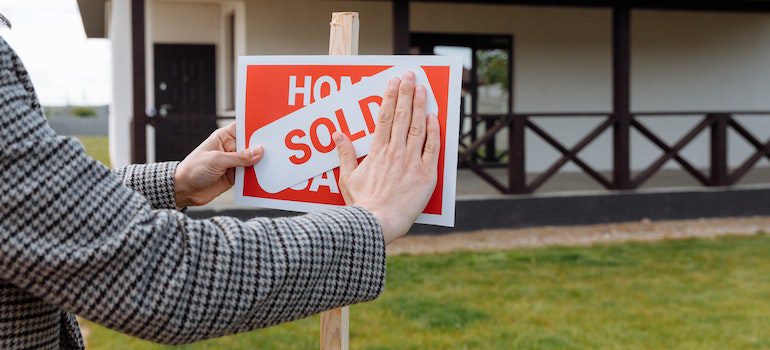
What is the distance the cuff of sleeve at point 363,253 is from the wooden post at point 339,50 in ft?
1.97

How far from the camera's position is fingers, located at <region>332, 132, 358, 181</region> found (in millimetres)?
1274

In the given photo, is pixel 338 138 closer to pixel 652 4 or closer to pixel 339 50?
pixel 339 50

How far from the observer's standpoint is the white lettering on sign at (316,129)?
1.40m

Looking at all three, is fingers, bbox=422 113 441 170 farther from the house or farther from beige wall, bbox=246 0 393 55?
beige wall, bbox=246 0 393 55

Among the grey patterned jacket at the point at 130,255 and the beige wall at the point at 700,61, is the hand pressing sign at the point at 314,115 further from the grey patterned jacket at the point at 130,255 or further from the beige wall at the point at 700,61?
the beige wall at the point at 700,61

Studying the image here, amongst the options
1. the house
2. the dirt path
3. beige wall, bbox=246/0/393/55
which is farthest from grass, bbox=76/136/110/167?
the dirt path

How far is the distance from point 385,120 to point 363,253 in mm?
249

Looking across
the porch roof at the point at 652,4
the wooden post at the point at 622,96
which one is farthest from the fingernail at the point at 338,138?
the wooden post at the point at 622,96

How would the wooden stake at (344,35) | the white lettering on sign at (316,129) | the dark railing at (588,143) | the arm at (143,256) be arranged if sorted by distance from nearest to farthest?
the arm at (143,256) < the white lettering on sign at (316,129) < the wooden stake at (344,35) < the dark railing at (588,143)

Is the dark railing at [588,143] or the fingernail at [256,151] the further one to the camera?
the dark railing at [588,143]

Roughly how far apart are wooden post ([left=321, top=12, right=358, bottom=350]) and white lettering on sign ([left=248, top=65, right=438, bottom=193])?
14cm

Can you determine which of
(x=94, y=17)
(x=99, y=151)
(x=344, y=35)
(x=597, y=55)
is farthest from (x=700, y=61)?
(x=99, y=151)

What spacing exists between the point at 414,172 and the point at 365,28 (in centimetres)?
892

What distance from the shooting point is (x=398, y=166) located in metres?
1.13
